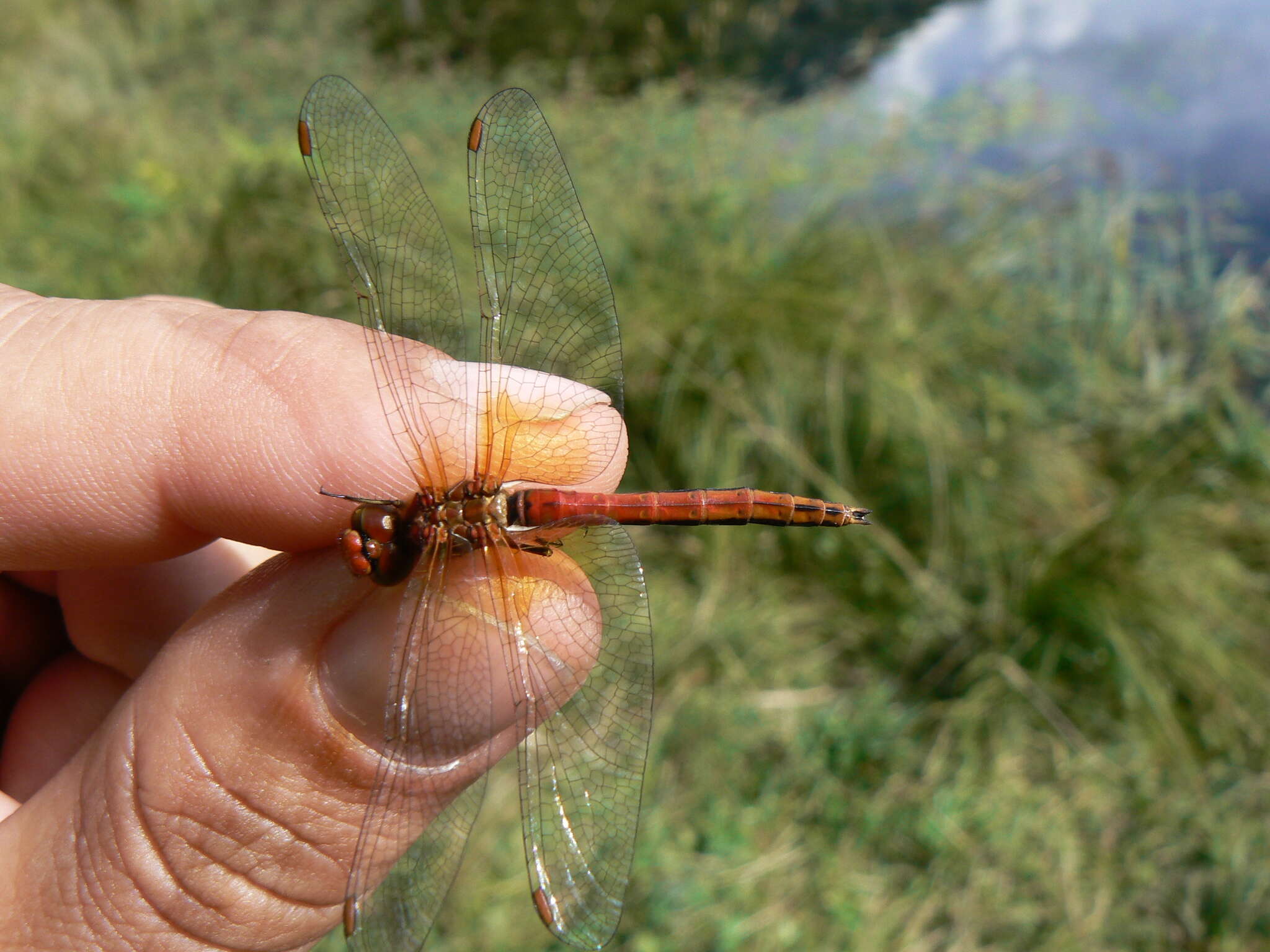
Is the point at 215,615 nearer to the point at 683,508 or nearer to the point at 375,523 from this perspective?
the point at 375,523

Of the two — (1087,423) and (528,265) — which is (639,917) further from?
(1087,423)

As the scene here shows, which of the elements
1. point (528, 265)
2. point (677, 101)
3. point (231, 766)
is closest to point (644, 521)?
point (528, 265)

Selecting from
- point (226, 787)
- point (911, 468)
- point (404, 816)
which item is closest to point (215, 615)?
point (226, 787)

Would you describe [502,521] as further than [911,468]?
No

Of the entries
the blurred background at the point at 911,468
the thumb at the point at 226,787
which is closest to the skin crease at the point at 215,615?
the thumb at the point at 226,787

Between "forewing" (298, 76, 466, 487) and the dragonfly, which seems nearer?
the dragonfly

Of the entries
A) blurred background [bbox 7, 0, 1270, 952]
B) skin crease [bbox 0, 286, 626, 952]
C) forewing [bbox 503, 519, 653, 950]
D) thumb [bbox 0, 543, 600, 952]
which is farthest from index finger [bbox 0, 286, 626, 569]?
blurred background [bbox 7, 0, 1270, 952]

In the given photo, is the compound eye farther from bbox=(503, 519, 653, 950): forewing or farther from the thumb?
bbox=(503, 519, 653, 950): forewing
